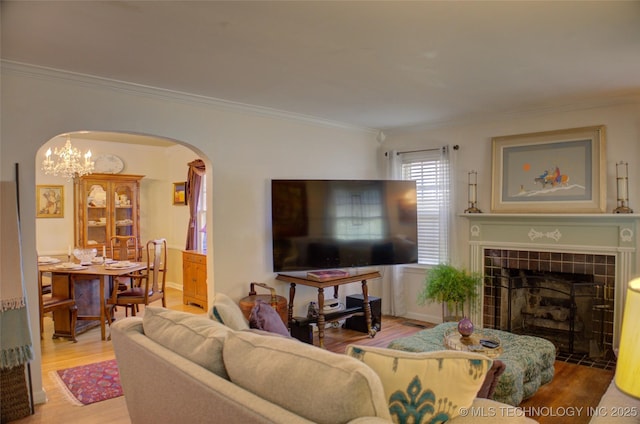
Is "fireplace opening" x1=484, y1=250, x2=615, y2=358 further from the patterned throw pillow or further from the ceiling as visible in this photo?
the patterned throw pillow

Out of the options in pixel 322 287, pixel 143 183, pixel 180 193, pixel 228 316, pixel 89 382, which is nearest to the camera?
pixel 228 316

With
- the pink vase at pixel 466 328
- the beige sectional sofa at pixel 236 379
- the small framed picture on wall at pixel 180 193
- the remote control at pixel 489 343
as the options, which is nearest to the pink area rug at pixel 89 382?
the beige sectional sofa at pixel 236 379

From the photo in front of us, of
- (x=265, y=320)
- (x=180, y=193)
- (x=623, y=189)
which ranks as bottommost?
(x=265, y=320)

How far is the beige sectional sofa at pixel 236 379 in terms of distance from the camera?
123cm

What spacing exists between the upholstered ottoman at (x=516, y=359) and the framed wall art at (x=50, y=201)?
5.63 meters

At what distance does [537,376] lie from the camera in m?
3.20

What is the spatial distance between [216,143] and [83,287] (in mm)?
2394

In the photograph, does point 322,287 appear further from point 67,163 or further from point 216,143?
point 67,163

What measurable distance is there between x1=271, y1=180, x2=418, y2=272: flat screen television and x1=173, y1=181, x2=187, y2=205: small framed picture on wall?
3.19 metres

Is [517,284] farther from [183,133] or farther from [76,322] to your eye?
[76,322]

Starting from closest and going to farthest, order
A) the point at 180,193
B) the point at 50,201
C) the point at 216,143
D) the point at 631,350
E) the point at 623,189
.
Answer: the point at 631,350 < the point at 623,189 < the point at 216,143 < the point at 50,201 < the point at 180,193

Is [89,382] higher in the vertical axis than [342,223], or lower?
lower

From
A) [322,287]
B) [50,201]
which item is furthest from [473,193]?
[50,201]

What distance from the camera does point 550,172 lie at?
455 cm
